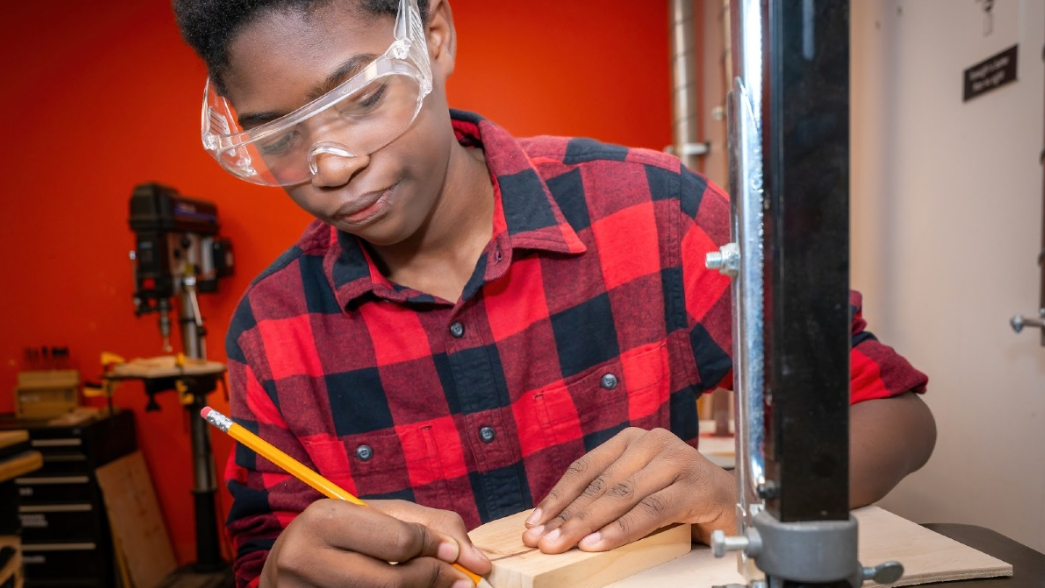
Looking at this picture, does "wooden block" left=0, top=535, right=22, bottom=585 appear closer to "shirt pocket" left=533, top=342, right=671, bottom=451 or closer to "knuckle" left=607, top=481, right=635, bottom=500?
Answer: "shirt pocket" left=533, top=342, right=671, bottom=451

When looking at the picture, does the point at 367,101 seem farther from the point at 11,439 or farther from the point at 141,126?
the point at 141,126

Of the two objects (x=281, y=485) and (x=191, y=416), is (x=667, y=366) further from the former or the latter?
(x=191, y=416)

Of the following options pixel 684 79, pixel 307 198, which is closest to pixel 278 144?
pixel 307 198

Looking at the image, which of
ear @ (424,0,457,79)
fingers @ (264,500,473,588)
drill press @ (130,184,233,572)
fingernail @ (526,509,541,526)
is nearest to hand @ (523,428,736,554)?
fingernail @ (526,509,541,526)

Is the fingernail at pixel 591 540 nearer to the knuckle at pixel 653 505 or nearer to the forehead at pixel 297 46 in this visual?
the knuckle at pixel 653 505

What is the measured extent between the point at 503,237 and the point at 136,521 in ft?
11.5

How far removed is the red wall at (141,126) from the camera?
4.16m

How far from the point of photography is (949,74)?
70.3 inches

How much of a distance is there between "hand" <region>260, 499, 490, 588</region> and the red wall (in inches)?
142

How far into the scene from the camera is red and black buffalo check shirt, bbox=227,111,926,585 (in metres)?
1.27

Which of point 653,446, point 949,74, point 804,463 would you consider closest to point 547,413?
point 653,446

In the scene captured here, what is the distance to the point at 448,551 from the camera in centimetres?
77

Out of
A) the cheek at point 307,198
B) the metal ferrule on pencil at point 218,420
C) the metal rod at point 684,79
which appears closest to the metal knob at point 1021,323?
the cheek at point 307,198

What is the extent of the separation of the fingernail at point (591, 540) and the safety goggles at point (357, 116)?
61 centimetres
